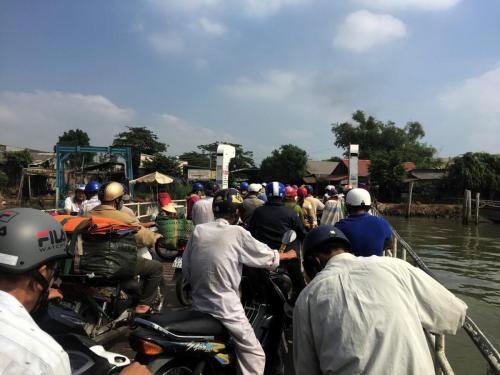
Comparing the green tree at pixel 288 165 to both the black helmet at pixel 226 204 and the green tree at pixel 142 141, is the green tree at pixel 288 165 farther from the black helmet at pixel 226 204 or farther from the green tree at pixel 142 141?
the black helmet at pixel 226 204

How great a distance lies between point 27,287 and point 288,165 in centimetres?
4474

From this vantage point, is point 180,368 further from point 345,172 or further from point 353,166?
point 345,172

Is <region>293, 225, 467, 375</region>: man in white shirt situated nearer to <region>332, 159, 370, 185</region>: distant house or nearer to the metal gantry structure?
the metal gantry structure

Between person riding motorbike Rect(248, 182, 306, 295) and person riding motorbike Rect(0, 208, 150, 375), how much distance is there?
3629 millimetres

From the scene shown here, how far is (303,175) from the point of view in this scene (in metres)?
45.9

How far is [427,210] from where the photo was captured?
1217 inches

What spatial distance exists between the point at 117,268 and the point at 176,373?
143 centimetres

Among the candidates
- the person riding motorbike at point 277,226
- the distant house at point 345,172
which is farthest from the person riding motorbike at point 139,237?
the distant house at point 345,172

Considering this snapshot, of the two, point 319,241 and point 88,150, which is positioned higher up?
point 88,150

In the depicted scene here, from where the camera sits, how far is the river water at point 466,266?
6.48 m

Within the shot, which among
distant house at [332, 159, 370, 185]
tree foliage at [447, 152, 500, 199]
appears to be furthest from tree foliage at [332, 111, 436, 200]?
tree foliage at [447, 152, 500, 199]

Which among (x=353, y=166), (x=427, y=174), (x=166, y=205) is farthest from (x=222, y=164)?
(x=427, y=174)

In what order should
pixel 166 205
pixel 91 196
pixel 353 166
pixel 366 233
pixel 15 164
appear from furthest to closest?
1. pixel 15 164
2. pixel 353 166
3. pixel 91 196
4. pixel 166 205
5. pixel 366 233

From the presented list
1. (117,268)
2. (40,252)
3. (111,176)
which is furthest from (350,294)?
→ (111,176)
